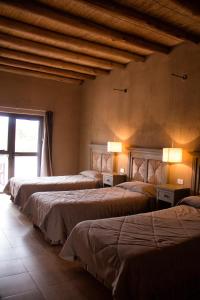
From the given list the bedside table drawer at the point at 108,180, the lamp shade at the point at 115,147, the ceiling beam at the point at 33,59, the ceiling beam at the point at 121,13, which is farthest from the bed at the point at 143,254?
the ceiling beam at the point at 33,59

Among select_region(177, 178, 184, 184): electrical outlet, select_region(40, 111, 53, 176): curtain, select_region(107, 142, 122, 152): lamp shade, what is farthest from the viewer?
select_region(40, 111, 53, 176): curtain

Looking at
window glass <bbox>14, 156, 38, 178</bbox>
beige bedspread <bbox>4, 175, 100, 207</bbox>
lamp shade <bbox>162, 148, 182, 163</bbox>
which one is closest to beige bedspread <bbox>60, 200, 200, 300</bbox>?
lamp shade <bbox>162, 148, 182, 163</bbox>

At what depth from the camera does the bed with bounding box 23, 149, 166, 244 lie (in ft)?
10.5

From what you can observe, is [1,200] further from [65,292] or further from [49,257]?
[65,292]

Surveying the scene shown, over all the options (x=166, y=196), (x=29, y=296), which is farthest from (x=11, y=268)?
(x=166, y=196)

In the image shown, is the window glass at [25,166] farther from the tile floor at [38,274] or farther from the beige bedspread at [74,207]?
the tile floor at [38,274]

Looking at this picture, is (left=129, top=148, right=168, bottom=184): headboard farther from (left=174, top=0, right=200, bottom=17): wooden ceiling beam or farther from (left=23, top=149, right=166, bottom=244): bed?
(left=174, top=0, right=200, bottom=17): wooden ceiling beam

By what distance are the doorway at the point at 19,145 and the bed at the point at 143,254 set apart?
3787 mm

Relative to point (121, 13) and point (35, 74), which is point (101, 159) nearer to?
point (35, 74)

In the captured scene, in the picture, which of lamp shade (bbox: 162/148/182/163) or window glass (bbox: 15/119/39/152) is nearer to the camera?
lamp shade (bbox: 162/148/182/163)

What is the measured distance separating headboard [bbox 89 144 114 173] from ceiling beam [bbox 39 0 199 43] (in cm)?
266

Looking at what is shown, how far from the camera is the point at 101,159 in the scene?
575 cm

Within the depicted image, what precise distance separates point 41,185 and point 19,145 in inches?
76.7

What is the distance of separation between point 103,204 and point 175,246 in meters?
1.52
